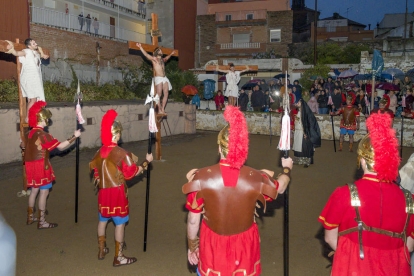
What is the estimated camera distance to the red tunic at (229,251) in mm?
2938

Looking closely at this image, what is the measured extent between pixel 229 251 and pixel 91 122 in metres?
10.6

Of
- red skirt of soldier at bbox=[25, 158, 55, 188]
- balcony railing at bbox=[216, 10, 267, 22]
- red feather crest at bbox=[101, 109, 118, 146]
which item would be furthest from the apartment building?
red feather crest at bbox=[101, 109, 118, 146]

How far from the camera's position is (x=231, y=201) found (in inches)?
115

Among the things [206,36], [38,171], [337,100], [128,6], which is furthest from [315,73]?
[38,171]

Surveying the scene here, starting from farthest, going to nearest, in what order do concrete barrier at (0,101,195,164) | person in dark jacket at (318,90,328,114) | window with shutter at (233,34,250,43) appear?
window with shutter at (233,34,250,43)
person in dark jacket at (318,90,328,114)
concrete barrier at (0,101,195,164)

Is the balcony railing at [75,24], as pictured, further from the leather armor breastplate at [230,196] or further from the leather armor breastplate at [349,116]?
the leather armor breastplate at [230,196]

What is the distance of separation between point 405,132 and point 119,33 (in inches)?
801

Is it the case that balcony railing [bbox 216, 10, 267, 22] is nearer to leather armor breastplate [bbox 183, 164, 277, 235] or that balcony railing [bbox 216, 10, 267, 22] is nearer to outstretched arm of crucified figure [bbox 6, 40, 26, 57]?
outstretched arm of crucified figure [bbox 6, 40, 26, 57]

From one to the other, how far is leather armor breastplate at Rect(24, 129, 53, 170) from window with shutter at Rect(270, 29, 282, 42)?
3237cm

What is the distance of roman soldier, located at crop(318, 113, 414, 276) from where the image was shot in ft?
8.66

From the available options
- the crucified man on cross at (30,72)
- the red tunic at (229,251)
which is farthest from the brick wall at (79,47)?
the red tunic at (229,251)

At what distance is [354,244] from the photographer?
8.90 ft

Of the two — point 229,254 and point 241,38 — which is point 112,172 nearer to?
point 229,254

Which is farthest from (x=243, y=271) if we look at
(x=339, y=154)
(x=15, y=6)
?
(x=15, y=6)
